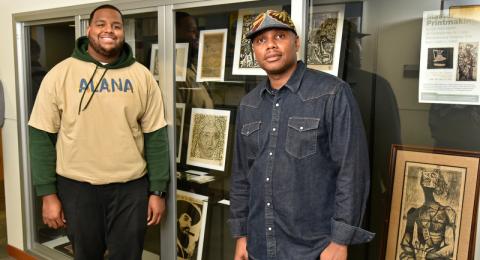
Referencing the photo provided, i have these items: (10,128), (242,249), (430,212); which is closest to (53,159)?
(242,249)

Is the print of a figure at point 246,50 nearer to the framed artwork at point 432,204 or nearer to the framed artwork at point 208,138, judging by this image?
the framed artwork at point 208,138

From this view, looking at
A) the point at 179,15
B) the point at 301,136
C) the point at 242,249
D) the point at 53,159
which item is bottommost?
the point at 242,249

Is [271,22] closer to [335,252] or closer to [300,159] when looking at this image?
[300,159]

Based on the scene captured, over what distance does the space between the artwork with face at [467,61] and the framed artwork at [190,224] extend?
1384mm

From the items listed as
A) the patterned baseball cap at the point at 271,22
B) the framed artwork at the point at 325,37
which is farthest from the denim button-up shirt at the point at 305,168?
the framed artwork at the point at 325,37

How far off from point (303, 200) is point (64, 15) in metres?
1.91

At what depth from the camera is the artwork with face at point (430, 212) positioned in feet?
5.29

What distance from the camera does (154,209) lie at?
2.12 meters

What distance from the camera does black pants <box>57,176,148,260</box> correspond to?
2.00 meters

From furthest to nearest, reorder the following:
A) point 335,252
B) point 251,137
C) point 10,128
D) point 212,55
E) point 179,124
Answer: point 10,128 < point 179,124 < point 212,55 < point 251,137 < point 335,252

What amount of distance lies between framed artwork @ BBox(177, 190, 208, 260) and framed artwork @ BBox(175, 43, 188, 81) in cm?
63

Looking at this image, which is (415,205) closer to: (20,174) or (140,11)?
(140,11)

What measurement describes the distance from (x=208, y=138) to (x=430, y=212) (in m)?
1.12

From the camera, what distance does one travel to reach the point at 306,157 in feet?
4.63
